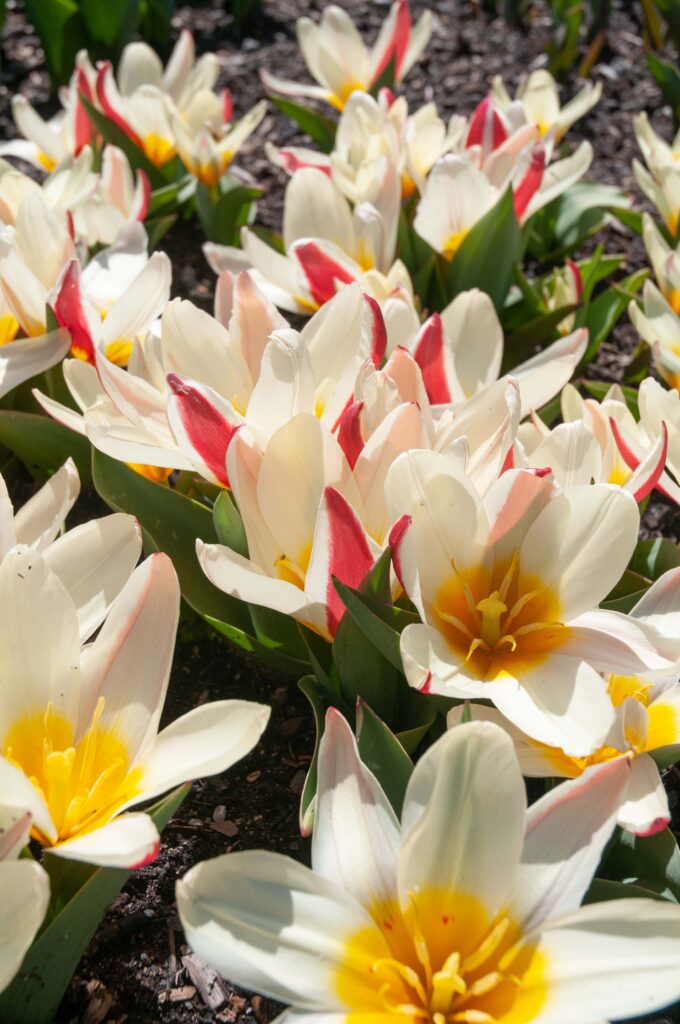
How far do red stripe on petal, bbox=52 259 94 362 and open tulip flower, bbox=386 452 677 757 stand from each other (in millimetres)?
640

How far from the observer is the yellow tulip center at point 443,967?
2.89 ft

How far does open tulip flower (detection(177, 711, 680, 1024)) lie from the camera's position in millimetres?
857

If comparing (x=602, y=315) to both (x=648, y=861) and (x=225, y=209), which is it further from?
(x=648, y=861)

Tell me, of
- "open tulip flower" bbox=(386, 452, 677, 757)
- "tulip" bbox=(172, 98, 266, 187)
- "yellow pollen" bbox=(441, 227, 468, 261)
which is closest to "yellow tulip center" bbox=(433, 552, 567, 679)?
"open tulip flower" bbox=(386, 452, 677, 757)

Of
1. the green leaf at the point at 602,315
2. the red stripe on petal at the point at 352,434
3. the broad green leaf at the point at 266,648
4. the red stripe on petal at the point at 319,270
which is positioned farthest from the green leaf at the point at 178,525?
the green leaf at the point at 602,315

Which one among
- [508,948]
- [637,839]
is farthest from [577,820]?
[637,839]

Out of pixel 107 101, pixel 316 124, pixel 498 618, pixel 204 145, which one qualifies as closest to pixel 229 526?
pixel 498 618

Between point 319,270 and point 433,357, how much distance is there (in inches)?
12.2

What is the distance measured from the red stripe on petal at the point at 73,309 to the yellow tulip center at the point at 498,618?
706 mm

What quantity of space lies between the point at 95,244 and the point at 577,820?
1434 mm

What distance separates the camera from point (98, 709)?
1057mm

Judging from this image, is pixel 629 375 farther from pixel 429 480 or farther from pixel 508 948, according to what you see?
pixel 508 948

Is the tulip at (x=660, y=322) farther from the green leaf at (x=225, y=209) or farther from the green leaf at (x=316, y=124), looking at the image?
the green leaf at (x=316, y=124)

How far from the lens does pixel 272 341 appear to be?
1.19 metres
